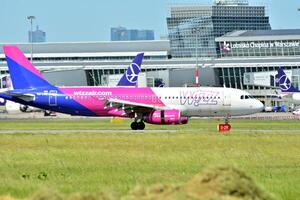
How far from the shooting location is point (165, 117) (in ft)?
188

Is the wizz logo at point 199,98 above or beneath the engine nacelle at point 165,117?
above

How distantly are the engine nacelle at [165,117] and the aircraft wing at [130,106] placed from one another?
188 cm

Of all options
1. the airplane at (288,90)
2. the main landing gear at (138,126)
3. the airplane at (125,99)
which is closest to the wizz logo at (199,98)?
the airplane at (125,99)

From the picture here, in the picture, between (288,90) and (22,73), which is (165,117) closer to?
(22,73)

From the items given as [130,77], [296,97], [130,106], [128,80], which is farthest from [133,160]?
[296,97]

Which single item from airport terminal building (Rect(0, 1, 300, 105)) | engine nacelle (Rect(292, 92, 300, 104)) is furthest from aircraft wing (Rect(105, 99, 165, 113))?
airport terminal building (Rect(0, 1, 300, 105))

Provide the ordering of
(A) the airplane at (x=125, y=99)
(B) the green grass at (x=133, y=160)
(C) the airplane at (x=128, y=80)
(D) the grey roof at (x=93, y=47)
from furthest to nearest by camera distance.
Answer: (D) the grey roof at (x=93, y=47) < (C) the airplane at (x=128, y=80) < (A) the airplane at (x=125, y=99) < (B) the green grass at (x=133, y=160)

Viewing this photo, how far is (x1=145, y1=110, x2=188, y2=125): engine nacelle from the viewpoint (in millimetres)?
57281

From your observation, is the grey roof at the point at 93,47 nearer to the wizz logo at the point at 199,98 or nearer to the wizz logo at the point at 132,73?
the wizz logo at the point at 132,73

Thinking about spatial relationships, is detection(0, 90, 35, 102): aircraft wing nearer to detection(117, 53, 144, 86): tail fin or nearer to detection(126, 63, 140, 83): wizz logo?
detection(117, 53, 144, 86): tail fin

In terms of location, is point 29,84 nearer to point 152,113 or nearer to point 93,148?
point 152,113

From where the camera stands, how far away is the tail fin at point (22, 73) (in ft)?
206

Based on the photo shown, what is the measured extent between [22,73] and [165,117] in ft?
39.5

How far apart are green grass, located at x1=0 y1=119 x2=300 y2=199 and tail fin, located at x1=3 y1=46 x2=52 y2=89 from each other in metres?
17.5
